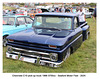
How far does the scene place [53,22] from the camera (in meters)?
5.18

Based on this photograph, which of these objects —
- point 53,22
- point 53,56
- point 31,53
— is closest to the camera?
point 53,56

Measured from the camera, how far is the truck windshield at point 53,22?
4.95 metres

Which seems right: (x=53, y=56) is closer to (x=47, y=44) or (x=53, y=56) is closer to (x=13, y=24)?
(x=47, y=44)

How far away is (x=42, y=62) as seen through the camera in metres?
3.97

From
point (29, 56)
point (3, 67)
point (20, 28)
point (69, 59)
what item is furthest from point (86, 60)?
point (20, 28)

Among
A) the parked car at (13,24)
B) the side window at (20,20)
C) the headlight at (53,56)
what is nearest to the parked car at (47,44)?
the headlight at (53,56)

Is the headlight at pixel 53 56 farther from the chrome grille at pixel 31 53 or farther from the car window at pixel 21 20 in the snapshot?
the car window at pixel 21 20

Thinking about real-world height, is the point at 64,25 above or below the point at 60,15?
below

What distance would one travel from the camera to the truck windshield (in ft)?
16.2

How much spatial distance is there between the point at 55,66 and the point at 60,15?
2090 mm

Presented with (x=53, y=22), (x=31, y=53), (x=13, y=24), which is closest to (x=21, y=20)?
(x=13, y=24)

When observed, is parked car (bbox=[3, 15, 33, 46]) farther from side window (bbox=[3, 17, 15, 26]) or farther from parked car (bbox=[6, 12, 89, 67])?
parked car (bbox=[6, 12, 89, 67])

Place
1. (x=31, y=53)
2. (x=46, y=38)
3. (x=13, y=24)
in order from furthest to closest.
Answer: (x=13, y=24), (x=31, y=53), (x=46, y=38)

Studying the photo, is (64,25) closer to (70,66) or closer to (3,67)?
(70,66)
